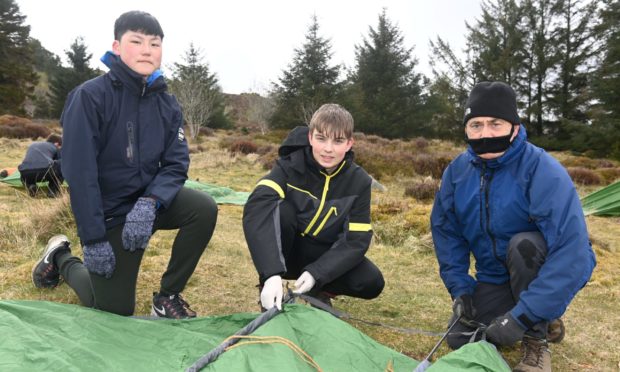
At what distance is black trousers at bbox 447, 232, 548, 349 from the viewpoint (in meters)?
2.10

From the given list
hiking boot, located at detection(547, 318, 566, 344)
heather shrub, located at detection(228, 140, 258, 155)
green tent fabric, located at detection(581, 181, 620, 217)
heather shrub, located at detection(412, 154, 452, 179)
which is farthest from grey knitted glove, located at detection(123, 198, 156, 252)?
heather shrub, located at detection(228, 140, 258, 155)

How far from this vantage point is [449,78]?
76.3 feet

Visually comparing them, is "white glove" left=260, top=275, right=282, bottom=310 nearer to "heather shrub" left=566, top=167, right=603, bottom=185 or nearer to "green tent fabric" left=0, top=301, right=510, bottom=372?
"green tent fabric" left=0, top=301, right=510, bottom=372

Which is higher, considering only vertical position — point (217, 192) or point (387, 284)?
point (217, 192)

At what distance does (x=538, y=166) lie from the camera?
215 cm

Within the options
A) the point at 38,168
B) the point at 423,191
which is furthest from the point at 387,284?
the point at 38,168

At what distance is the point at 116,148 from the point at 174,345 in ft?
3.50

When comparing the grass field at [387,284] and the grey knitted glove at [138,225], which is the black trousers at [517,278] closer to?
the grass field at [387,284]

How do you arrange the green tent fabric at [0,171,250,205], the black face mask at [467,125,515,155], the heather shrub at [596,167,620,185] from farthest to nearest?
the heather shrub at [596,167,620,185]
the green tent fabric at [0,171,250,205]
the black face mask at [467,125,515,155]

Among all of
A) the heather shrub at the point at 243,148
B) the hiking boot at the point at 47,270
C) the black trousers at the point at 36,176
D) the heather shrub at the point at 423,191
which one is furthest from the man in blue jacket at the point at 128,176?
the heather shrub at the point at 243,148

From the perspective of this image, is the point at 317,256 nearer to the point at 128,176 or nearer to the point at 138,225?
the point at 138,225

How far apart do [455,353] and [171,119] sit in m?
1.95

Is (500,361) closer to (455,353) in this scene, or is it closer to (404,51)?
(455,353)

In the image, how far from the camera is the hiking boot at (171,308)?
2.39 m
